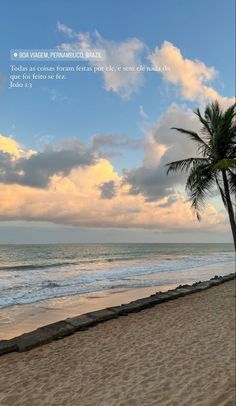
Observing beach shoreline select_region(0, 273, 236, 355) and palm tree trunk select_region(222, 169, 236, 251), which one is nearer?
beach shoreline select_region(0, 273, 236, 355)

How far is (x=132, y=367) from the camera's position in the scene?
6059mm

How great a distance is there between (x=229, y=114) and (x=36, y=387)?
36.6ft

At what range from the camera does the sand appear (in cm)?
500

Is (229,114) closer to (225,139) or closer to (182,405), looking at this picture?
(225,139)

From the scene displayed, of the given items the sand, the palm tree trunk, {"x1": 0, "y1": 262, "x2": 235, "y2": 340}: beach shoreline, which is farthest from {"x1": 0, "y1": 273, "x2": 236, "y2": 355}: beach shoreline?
the palm tree trunk

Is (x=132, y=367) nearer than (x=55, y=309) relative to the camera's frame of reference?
Yes

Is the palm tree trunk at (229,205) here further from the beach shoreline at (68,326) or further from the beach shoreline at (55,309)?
the beach shoreline at (55,309)

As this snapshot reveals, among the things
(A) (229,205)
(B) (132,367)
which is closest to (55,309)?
(B) (132,367)

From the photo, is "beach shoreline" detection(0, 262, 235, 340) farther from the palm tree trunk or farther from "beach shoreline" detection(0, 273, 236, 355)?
the palm tree trunk

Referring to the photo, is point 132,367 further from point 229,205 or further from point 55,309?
point 229,205

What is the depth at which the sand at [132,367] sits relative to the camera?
4996 millimetres

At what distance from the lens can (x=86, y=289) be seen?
1833 centimetres

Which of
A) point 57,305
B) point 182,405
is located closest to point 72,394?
point 182,405

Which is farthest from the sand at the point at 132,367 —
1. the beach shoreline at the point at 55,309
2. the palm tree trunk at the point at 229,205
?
the palm tree trunk at the point at 229,205
